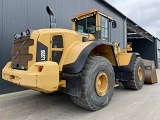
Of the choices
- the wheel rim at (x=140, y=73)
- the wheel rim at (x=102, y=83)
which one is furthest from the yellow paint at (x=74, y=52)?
the wheel rim at (x=140, y=73)

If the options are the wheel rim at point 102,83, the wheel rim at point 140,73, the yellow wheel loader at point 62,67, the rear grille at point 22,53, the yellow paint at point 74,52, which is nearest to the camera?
the yellow wheel loader at point 62,67

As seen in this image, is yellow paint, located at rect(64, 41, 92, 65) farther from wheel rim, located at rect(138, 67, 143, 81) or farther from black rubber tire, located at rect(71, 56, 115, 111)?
wheel rim, located at rect(138, 67, 143, 81)

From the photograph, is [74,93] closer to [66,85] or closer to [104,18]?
[66,85]

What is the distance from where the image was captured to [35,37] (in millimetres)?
4578

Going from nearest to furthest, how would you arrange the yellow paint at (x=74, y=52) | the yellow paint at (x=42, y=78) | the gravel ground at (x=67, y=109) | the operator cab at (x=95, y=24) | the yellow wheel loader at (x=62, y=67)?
1. the yellow paint at (x=42, y=78)
2. the yellow wheel loader at (x=62, y=67)
3. the gravel ground at (x=67, y=109)
4. the yellow paint at (x=74, y=52)
5. the operator cab at (x=95, y=24)

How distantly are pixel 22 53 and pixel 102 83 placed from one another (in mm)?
2179

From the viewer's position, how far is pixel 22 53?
16.1ft

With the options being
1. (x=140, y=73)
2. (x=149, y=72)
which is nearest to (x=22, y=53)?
(x=140, y=73)

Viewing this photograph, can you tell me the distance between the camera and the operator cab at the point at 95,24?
603 centimetres

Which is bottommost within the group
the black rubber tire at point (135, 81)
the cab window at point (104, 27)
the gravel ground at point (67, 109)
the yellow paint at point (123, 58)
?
the gravel ground at point (67, 109)

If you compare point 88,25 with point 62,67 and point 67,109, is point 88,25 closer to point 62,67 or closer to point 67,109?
point 62,67

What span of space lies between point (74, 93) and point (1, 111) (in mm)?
1966

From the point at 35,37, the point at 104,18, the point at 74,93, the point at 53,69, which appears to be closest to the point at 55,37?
the point at 35,37

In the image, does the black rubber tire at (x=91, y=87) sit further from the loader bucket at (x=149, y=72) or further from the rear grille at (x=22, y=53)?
the loader bucket at (x=149, y=72)
